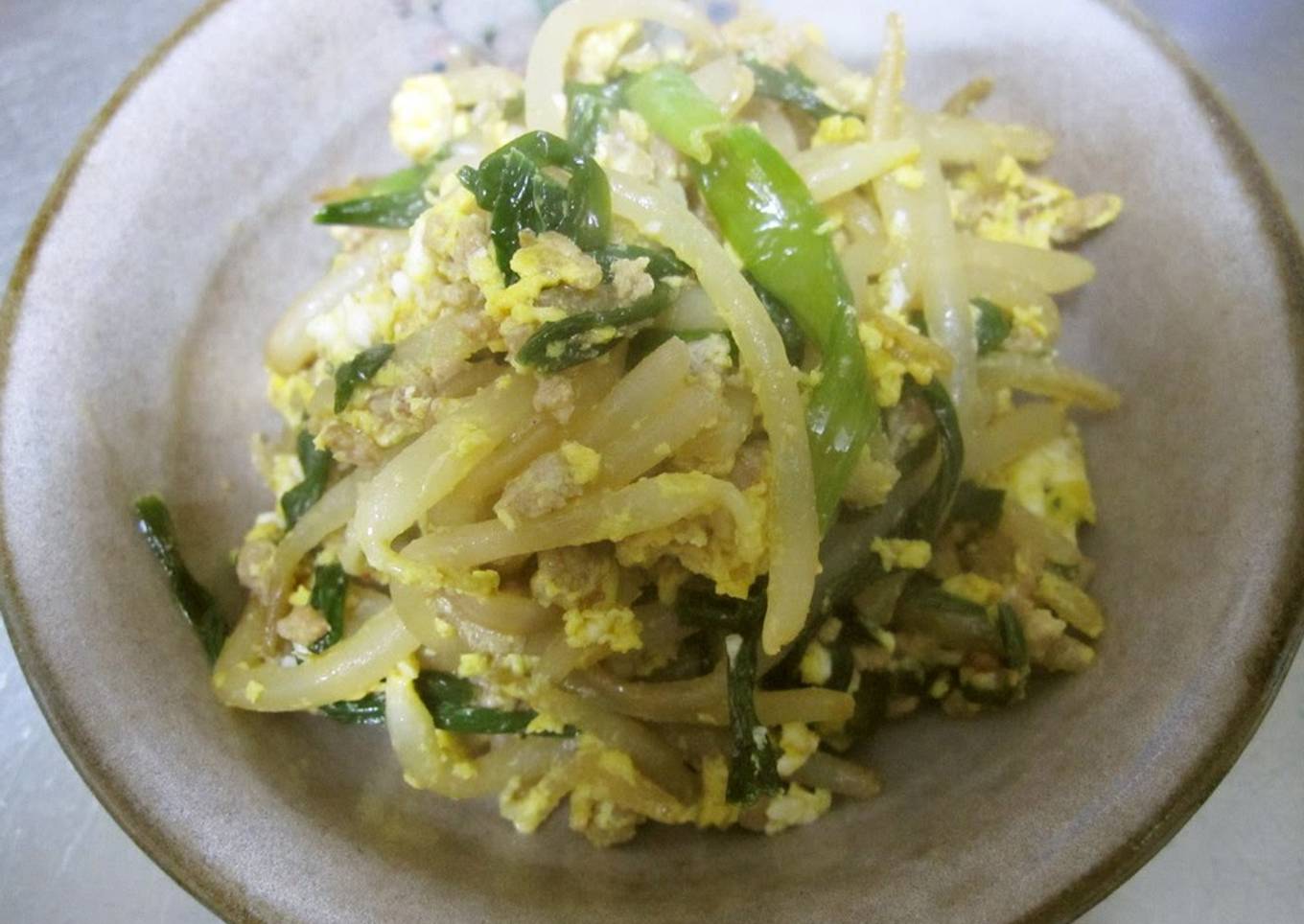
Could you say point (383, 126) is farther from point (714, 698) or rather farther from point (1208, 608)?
point (1208, 608)

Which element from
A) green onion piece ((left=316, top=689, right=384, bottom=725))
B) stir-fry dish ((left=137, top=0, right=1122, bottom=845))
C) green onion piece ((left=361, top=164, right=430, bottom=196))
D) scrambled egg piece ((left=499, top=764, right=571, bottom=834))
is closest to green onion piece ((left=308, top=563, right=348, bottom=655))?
stir-fry dish ((left=137, top=0, right=1122, bottom=845))

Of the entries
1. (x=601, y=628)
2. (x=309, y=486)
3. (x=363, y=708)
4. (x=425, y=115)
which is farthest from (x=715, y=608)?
(x=425, y=115)

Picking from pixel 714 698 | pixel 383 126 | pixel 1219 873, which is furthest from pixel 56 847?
Result: pixel 1219 873

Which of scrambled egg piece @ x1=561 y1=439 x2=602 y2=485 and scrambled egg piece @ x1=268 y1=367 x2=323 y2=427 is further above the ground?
scrambled egg piece @ x1=561 y1=439 x2=602 y2=485

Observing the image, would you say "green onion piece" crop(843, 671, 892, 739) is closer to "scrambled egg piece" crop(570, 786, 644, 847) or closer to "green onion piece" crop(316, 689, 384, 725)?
"scrambled egg piece" crop(570, 786, 644, 847)

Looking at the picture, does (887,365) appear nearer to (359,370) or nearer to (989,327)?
(989,327)

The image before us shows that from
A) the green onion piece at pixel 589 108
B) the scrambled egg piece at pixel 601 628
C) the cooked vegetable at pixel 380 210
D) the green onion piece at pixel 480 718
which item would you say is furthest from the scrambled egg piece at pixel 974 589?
the cooked vegetable at pixel 380 210
